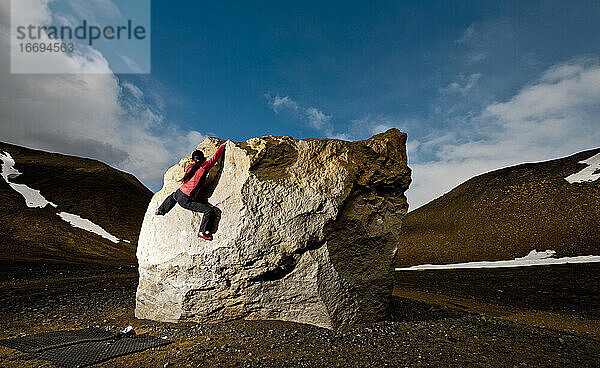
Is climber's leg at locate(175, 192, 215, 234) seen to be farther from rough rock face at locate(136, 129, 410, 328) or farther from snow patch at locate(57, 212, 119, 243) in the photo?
snow patch at locate(57, 212, 119, 243)

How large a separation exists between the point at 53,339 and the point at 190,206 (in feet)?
9.33

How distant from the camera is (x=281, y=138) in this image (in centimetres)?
652

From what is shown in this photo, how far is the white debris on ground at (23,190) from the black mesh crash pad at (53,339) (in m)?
34.6

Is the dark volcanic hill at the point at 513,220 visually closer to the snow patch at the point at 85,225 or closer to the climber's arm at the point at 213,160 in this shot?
the climber's arm at the point at 213,160

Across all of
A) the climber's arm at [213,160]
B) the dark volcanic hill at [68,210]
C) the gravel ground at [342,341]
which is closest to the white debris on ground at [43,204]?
the dark volcanic hill at [68,210]

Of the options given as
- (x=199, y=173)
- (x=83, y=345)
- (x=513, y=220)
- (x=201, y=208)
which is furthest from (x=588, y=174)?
(x=83, y=345)

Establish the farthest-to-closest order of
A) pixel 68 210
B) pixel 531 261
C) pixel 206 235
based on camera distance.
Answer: pixel 68 210
pixel 531 261
pixel 206 235

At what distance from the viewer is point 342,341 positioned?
16.7 ft

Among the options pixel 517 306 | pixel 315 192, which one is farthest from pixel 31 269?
pixel 517 306

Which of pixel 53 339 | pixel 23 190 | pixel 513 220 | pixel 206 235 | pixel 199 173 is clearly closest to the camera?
pixel 53 339

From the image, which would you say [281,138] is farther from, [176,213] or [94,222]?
[94,222]

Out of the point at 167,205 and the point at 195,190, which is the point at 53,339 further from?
the point at 195,190

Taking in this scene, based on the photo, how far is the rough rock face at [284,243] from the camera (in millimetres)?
5777

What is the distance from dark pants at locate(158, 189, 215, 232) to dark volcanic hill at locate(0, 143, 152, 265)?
17.0m
